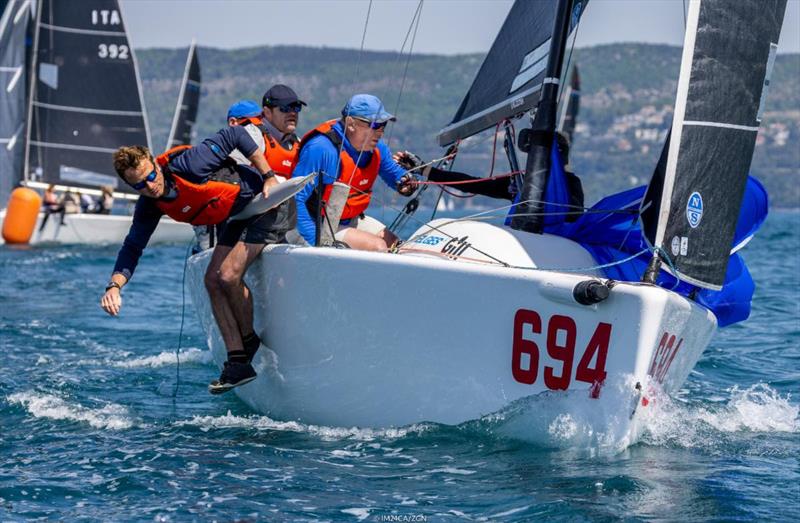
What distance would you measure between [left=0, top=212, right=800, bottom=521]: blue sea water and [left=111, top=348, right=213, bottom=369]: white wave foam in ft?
1.50

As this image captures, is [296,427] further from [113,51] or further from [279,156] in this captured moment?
[113,51]

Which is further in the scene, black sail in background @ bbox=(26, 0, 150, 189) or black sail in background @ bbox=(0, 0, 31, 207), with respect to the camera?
black sail in background @ bbox=(26, 0, 150, 189)

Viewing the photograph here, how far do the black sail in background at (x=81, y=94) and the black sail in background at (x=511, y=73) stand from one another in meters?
18.2

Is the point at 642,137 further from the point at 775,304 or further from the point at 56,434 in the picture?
the point at 56,434

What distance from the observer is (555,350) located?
437 centimetres

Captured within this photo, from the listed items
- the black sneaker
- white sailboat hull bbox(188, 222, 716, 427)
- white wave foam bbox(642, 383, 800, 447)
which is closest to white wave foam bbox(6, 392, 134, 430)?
the black sneaker

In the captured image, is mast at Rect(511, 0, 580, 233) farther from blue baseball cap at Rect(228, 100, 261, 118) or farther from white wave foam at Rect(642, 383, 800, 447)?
blue baseball cap at Rect(228, 100, 261, 118)

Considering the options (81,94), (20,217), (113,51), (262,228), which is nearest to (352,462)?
(262,228)

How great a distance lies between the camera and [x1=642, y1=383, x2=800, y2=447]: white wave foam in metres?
4.72

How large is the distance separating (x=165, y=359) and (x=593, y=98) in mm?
151761

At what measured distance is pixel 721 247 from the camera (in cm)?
454

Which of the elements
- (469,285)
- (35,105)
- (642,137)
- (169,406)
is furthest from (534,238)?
(642,137)

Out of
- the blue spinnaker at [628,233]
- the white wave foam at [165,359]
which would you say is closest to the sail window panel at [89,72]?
the white wave foam at [165,359]

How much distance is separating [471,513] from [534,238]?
158 cm
